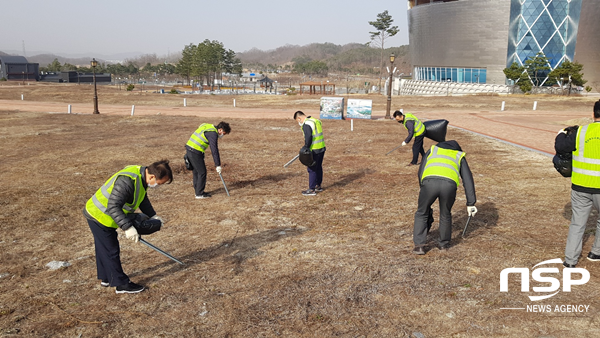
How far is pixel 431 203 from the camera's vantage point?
6.26 metres

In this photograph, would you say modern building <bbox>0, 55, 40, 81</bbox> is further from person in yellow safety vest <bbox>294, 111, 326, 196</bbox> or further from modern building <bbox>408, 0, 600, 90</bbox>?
person in yellow safety vest <bbox>294, 111, 326, 196</bbox>

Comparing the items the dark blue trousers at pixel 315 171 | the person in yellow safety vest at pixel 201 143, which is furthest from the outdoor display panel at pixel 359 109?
the person in yellow safety vest at pixel 201 143

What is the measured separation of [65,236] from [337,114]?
71.5ft

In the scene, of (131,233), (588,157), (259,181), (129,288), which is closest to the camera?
(131,233)

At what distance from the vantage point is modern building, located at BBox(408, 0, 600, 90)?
207ft

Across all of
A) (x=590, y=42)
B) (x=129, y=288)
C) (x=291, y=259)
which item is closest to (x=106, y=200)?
(x=129, y=288)

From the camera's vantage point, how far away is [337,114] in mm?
27969

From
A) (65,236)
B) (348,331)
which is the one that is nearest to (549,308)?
(348,331)

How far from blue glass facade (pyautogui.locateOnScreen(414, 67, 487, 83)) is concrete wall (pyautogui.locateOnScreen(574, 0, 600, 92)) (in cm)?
1497

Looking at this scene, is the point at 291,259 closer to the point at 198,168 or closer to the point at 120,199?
the point at 120,199

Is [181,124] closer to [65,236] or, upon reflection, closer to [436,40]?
[65,236]

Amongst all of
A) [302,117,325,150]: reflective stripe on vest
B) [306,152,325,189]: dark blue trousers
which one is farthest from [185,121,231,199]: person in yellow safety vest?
[306,152,325,189]: dark blue trousers

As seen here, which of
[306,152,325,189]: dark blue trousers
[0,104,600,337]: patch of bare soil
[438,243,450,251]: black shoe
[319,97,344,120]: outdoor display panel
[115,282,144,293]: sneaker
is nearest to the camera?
[0,104,600,337]: patch of bare soil

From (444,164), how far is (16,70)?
354 ft
